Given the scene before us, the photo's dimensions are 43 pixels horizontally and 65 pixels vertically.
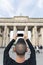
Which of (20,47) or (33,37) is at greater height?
(33,37)

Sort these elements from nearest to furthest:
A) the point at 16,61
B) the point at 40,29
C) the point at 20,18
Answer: the point at 16,61
the point at 20,18
the point at 40,29

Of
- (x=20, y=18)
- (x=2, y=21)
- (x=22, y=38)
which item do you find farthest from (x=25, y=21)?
(x=22, y=38)

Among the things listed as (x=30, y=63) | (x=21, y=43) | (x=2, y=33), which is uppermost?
(x=2, y=33)

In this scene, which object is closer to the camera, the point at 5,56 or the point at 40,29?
the point at 5,56

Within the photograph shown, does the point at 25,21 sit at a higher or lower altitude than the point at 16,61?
higher

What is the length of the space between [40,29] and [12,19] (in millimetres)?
10786

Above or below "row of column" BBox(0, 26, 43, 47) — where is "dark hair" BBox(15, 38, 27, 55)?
below

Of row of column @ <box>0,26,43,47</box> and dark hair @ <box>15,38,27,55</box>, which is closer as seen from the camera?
dark hair @ <box>15,38,27,55</box>

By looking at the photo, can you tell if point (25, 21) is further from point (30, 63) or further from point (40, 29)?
point (30, 63)

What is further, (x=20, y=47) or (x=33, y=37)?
(x=33, y=37)

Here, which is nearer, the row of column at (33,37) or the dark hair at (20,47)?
the dark hair at (20,47)

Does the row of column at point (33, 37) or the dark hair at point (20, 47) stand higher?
the row of column at point (33, 37)

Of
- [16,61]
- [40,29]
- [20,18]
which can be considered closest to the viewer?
[16,61]

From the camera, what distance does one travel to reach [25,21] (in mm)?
68562
